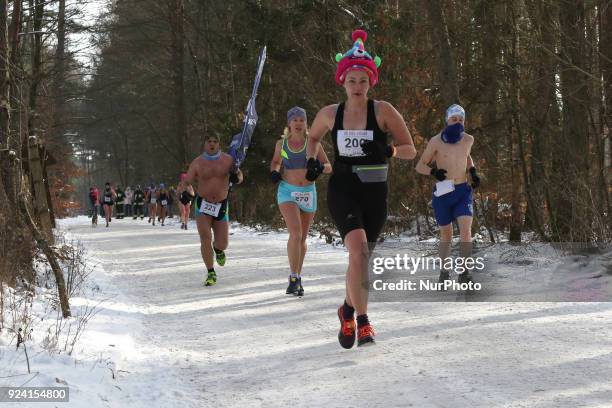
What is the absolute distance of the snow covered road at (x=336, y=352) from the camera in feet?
14.6

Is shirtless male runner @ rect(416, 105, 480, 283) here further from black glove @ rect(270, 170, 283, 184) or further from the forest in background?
the forest in background

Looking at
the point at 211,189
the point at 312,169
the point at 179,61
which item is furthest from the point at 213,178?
the point at 179,61

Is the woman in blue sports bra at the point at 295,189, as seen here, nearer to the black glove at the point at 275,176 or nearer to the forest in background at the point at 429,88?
the black glove at the point at 275,176

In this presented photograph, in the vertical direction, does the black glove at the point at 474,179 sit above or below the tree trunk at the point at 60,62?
below

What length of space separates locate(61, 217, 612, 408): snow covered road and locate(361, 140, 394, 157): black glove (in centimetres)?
146

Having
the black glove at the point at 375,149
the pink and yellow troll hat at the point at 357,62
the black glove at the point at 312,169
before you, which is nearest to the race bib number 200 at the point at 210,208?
the black glove at the point at 312,169

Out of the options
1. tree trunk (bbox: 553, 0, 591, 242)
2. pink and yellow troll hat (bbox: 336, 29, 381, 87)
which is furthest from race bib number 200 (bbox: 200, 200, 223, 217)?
pink and yellow troll hat (bbox: 336, 29, 381, 87)

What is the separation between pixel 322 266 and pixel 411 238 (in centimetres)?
390

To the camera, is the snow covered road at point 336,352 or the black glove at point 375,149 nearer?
the snow covered road at point 336,352

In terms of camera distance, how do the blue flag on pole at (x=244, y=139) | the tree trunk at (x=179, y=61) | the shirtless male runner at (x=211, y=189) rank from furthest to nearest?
the tree trunk at (x=179, y=61), the blue flag on pole at (x=244, y=139), the shirtless male runner at (x=211, y=189)

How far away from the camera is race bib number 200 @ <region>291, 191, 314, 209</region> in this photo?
873 cm

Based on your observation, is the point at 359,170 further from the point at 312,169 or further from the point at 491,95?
the point at 491,95

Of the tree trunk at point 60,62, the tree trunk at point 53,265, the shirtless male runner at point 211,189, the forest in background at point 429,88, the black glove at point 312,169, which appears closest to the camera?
the black glove at point 312,169

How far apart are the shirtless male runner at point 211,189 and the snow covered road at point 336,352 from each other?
0.98 metres
